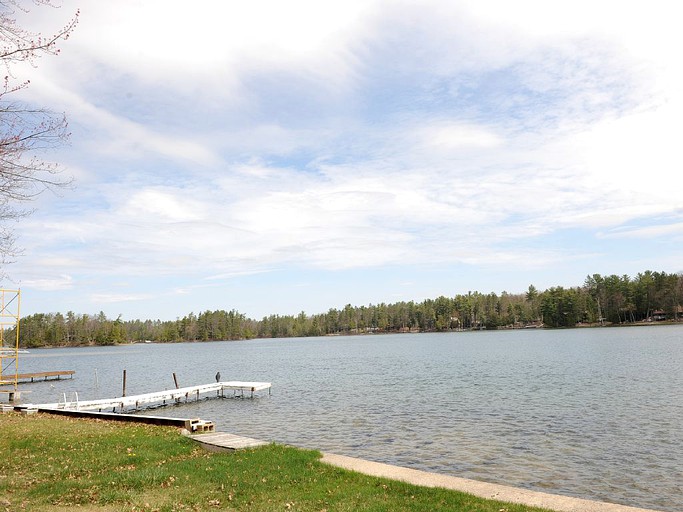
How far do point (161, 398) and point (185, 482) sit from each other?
30328 millimetres

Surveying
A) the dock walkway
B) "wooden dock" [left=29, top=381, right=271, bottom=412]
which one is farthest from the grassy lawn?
"wooden dock" [left=29, top=381, right=271, bottom=412]

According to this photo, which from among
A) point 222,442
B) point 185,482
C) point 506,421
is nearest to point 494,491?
point 185,482

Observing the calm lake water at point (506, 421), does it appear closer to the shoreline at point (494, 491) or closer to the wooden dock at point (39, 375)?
the shoreline at point (494, 491)

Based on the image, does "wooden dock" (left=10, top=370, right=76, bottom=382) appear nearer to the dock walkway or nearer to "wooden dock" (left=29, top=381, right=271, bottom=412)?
"wooden dock" (left=29, top=381, right=271, bottom=412)

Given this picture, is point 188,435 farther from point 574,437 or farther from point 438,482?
point 574,437

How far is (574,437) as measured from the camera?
2102cm

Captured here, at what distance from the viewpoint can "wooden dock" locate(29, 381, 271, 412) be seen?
109 ft

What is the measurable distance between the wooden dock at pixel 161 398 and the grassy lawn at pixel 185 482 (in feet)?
62.1

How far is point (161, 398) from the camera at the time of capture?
38812 mm

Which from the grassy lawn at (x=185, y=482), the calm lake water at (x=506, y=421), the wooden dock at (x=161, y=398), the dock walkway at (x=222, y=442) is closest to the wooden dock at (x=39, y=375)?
the calm lake water at (x=506, y=421)

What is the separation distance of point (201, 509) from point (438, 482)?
5371 mm

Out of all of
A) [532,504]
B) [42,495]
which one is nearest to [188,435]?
[42,495]

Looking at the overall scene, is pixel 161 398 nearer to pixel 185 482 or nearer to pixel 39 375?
pixel 39 375

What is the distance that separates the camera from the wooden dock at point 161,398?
33094mm
